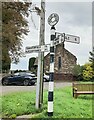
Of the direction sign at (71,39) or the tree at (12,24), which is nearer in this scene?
the direction sign at (71,39)

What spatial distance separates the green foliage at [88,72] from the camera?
35.6 metres

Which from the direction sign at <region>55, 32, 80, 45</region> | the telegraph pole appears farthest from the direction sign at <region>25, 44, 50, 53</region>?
the telegraph pole

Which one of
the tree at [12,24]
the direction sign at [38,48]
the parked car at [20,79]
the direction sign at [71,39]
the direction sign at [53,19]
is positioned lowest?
the parked car at [20,79]

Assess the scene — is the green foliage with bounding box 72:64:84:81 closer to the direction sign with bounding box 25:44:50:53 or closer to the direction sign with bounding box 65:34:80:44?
the direction sign with bounding box 25:44:50:53

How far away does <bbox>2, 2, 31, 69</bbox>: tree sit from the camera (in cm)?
1277

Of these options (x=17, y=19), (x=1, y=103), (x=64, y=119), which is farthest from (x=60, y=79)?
(x=64, y=119)

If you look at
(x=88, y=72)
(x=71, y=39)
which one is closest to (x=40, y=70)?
(x=71, y=39)

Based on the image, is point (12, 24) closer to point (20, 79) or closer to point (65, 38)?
point (65, 38)

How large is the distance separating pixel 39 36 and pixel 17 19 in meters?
4.24

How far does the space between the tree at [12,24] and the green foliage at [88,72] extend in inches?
851

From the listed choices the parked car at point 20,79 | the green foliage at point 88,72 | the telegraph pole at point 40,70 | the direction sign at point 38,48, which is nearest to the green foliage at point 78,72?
the green foliage at point 88,72

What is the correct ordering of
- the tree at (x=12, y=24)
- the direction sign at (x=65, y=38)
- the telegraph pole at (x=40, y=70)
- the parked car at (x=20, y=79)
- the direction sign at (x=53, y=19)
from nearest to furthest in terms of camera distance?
the direction sign at (x=65, y=38)
the direction sign at (x=53, y=19)
the telegraph pole at (x=40, y=70)
the tree at (x=12, y=24)
the parked car at (x=20, y=79)

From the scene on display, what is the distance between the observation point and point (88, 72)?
36.8 m

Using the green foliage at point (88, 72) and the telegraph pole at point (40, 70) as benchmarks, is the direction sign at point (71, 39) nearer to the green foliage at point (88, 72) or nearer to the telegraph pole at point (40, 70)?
the telegraph pole at point (40, 70)
